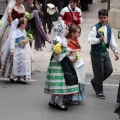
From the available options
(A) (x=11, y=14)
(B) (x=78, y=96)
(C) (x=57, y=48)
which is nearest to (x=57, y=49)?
(C) (x=57, y=48)

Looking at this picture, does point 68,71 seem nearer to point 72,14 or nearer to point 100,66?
point 100,66

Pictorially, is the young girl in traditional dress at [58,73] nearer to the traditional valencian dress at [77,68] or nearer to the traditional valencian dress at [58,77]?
the traditional valencian dress at [58,77]

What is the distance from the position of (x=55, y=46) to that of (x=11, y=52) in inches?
77.8

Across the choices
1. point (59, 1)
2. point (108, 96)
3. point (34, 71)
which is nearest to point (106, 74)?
point (108, 96)

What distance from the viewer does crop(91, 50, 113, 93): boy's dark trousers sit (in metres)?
7.38

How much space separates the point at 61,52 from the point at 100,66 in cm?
116

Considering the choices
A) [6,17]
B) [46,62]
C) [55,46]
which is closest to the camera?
[55,46]

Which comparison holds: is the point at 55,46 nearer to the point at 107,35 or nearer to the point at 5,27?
the point at 107,35

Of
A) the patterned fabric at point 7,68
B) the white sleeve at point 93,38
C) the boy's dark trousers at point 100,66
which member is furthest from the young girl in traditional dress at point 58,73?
the patterned fabric at point 7,68

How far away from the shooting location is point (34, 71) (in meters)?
9.80

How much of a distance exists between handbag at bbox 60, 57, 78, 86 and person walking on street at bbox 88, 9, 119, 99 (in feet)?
2.73

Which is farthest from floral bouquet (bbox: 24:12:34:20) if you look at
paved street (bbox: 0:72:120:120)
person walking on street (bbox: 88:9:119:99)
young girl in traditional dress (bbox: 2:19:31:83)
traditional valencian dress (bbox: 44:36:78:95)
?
traditional valencian dress (bbox: 44:36:78:95)

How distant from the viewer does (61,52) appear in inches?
254

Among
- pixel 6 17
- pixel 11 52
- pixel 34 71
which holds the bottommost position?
pixel 34 71
